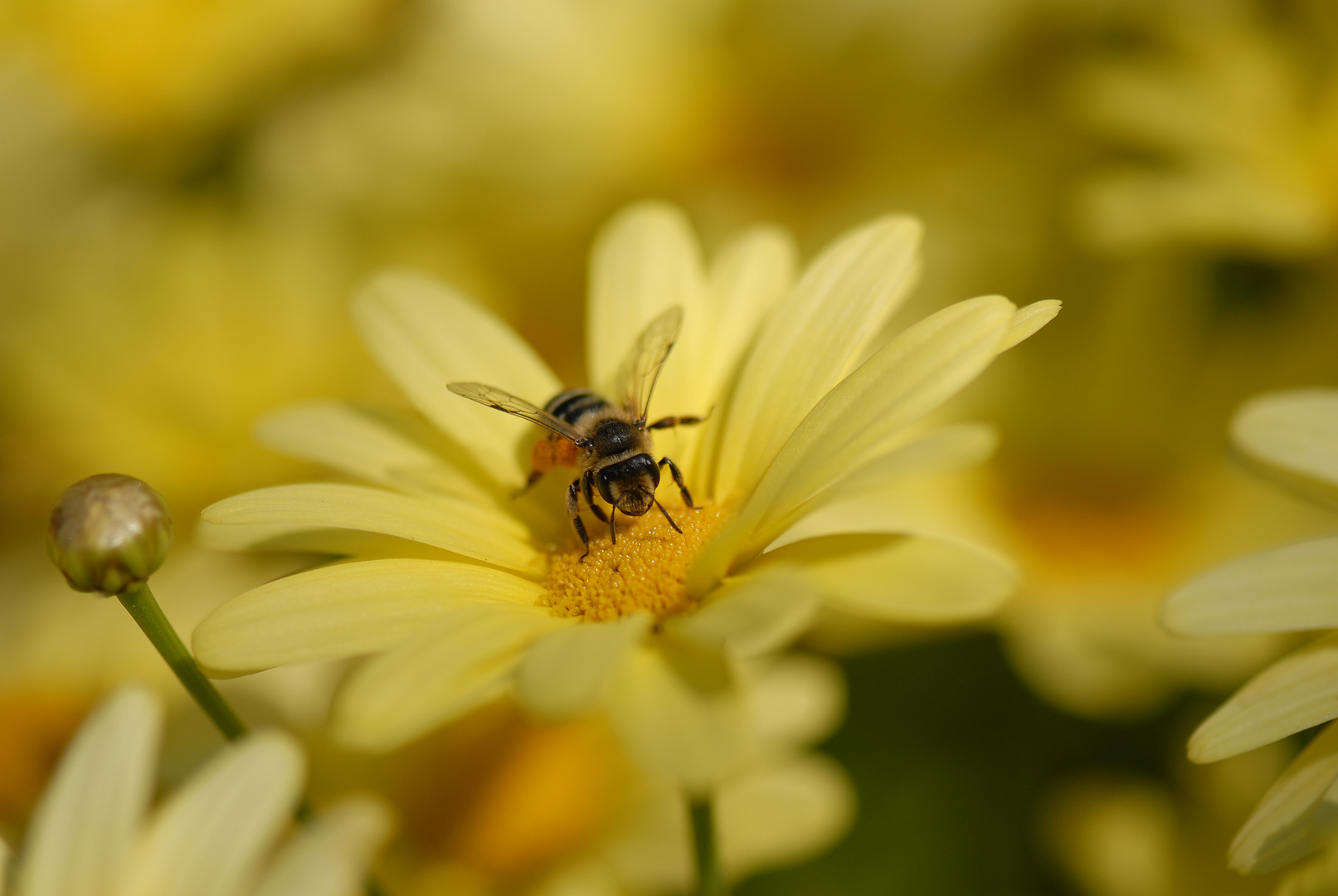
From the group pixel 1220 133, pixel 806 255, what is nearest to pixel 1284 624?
pixel 1220 133

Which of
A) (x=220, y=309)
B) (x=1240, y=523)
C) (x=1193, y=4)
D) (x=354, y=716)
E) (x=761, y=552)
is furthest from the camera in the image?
(x=220, y=309)

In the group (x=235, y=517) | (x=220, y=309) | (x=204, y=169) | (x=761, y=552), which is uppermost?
(x=204, y=169)

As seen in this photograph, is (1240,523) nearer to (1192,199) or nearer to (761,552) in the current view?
(1192,199)

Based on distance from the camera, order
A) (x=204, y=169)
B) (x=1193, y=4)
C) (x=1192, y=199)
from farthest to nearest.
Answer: (x=204, y=169) < (x=1193, y=4) < (x=1192, y=199)

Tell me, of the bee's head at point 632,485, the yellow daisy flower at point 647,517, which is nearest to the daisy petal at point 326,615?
the yellow daisy flower at point 647,517

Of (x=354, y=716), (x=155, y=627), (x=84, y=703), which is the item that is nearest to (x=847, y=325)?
(x=354, y=716)

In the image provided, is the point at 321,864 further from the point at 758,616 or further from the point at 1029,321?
the point at 1029,321
